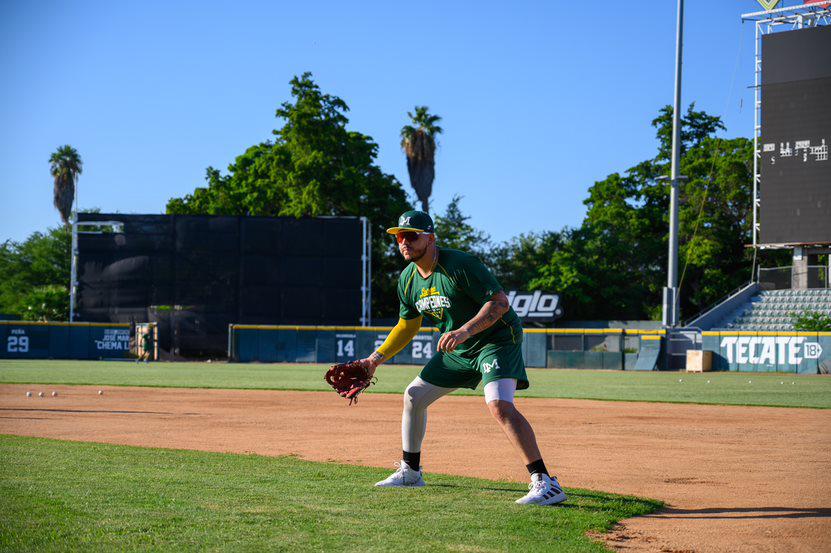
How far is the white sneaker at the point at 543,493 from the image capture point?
5.49 metres

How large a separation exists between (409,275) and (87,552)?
2.89 meters

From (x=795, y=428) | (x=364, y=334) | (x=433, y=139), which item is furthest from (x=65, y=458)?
(x=433, y=139)

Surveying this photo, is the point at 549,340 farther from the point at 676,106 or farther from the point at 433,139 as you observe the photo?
the point at 433,139

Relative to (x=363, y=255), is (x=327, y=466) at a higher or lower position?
lower

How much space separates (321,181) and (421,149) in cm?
882

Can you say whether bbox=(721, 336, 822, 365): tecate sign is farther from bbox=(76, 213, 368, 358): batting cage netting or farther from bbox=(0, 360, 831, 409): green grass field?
A: bbox=(76, 213, 368, 358): batting cage netting

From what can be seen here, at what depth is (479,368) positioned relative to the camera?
229 inches

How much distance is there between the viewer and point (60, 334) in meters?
36.6

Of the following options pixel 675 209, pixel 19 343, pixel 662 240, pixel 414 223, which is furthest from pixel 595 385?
pixel 662 240

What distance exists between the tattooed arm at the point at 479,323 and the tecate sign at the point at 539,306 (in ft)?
133

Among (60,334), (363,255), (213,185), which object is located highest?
(213,185)

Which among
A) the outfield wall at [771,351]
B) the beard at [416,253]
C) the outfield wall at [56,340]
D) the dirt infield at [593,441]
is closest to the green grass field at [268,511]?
the dirt infield at [593,441]

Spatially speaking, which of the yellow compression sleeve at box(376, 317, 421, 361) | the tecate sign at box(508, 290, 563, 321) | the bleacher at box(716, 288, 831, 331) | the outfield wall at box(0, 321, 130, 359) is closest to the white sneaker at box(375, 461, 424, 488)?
the yellow compression sleeve at box(376, 317, 421, 361)

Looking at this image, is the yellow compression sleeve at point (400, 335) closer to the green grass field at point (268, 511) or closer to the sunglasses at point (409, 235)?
the sunglasses at point (409, 235)
